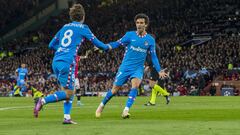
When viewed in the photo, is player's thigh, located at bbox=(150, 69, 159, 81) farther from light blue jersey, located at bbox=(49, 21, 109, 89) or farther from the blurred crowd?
the blurred crowd

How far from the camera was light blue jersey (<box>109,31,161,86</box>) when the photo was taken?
50.2 ft

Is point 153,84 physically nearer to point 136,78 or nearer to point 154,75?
point 154,75

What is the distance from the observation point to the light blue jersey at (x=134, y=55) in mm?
15297

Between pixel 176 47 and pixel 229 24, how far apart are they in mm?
5628

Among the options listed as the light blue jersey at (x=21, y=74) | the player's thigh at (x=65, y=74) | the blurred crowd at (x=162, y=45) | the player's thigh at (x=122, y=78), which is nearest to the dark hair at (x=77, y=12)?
the player's thigh at (x=65, y=74)

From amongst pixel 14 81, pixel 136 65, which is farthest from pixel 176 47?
pixel 136 65

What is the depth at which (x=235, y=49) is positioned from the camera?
40938 mm

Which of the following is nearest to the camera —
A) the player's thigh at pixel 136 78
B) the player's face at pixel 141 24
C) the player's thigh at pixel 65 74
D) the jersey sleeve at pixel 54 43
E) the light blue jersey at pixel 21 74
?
the player's thigh at pixel 65 74

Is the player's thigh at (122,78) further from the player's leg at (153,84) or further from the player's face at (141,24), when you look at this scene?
the player's leg at (153,84)

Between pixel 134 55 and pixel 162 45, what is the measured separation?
31.3 meters

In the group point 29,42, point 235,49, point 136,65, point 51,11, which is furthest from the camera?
point 51,11

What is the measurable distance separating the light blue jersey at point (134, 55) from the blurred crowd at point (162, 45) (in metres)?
24.1

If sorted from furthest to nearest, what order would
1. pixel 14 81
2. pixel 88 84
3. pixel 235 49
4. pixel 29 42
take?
pixel 29 42 → pixel 14 81 → pixel 88 84 → pixel 235 49

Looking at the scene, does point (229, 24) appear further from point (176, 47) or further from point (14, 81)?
point (14, 81)
